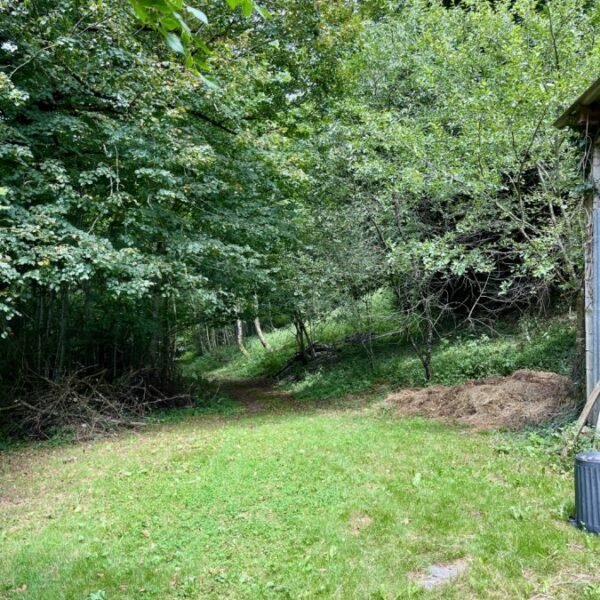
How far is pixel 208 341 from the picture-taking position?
72.6 feet

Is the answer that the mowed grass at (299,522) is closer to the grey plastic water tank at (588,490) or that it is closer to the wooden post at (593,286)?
the grey plastic water tank at (588,490)

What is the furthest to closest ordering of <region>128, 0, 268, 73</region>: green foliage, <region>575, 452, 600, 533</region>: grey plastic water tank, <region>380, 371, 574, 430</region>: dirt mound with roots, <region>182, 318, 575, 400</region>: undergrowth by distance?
<region>182, 318, 575, 400</region>: undergrowth
<region>380, 371, 574, 430</region>: dirt mound with roots
<region>575, 452, 600, 533</region>: grey plastic water tank
<region>128, 0, 268, 73</region>: green foliage

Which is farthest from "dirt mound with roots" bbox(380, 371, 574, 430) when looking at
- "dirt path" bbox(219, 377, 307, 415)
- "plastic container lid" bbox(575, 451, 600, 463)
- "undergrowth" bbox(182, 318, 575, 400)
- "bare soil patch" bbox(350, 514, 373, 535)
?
"bare soil patch" bbox(350, 514, 373, 535)

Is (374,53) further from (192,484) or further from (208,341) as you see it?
(208,341)

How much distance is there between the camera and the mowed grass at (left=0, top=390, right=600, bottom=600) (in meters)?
2.71

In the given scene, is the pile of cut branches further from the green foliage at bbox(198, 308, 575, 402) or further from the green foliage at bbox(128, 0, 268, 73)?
the green foliage at bbox(128, 0, 268, 73)

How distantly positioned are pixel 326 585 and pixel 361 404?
18.6 feet

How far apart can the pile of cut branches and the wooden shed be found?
623cm

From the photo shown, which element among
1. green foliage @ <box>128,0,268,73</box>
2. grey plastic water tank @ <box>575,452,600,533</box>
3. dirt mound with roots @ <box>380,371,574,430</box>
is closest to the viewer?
green foliage @ <box>128,0,268,73</box>

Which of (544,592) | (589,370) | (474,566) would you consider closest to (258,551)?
(474,566)

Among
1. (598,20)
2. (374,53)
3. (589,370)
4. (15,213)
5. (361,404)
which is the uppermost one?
(374,53)

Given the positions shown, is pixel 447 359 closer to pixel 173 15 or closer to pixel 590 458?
pixel 590 458

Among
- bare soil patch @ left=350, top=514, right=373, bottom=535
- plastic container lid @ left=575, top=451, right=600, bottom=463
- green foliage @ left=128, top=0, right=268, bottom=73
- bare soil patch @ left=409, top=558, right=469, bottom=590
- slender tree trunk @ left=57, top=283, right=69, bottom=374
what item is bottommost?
bare soil patch @ left=409, top=558, right=469, bottom=590

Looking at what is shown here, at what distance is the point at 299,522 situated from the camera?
11.3 feet
